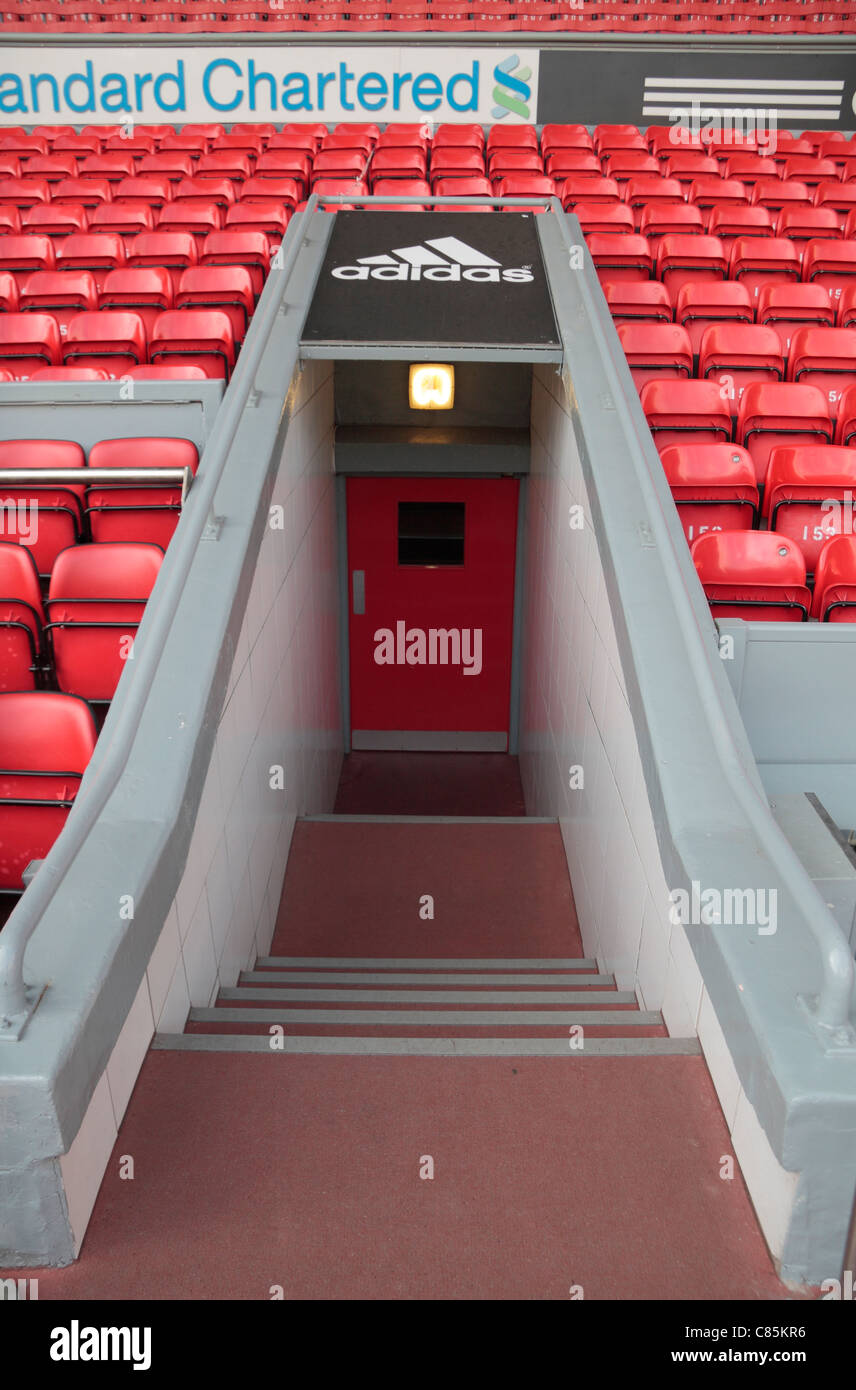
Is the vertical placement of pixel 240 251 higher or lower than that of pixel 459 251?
lower

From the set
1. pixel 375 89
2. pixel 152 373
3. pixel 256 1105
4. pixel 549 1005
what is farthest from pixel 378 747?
pixel 375 89

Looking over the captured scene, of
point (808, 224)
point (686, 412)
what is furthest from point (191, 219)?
point (808, 224)

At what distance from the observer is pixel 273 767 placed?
143 inches

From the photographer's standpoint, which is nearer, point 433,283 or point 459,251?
point 433,283

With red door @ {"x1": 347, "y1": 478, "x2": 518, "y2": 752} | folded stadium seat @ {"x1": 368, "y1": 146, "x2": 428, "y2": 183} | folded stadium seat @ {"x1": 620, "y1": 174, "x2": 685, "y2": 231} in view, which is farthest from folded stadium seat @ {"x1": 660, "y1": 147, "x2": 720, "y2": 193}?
red door @ {"x1": 347, "y1": 478, "x2": 518, "y2": 752}

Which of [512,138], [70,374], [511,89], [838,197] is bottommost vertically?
[70,374]

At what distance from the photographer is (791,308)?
18.5 feet

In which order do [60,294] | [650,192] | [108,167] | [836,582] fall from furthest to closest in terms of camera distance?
[108,167], [650,192], [60,294], [836,582]

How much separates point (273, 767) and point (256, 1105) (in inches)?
74.4

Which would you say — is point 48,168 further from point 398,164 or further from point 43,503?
point 43,503

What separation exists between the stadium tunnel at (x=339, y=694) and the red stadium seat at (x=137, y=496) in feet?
0.86

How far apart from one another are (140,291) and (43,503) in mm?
2363

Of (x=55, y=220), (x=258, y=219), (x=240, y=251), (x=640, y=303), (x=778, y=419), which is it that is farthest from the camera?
(x=55, y=220)
